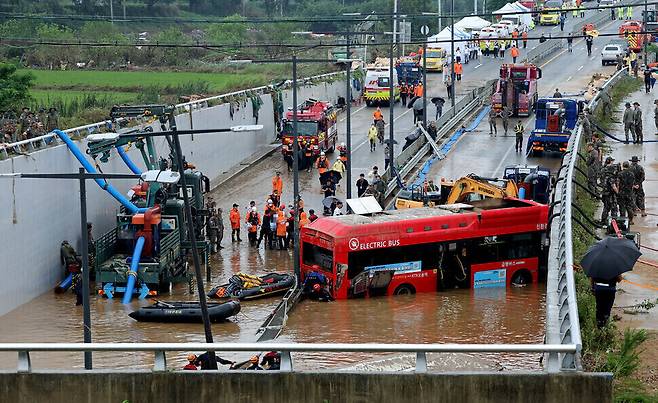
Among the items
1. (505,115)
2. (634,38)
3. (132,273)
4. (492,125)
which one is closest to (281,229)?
(132,273)

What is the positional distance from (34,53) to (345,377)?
76.9 metres

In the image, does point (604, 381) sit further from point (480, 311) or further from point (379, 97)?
point (379, 97)

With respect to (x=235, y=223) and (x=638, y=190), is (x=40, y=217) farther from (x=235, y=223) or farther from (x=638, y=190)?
(x=638, y=190)

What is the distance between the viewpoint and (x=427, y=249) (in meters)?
31.5

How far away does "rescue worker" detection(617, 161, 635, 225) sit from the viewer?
2827cm

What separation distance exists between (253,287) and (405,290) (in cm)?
404

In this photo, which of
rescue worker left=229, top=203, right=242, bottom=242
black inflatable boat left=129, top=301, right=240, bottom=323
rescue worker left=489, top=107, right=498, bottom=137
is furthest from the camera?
rescue worker left=489, top=107, right=498, bottom=137

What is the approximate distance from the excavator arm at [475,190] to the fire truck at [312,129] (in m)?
17.5

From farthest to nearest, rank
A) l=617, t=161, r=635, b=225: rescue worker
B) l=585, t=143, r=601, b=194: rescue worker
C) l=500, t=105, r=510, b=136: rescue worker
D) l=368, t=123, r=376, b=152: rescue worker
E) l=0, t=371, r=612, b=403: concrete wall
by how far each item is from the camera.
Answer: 1. l=500, t=105, r=510, b=136: rescue worker
2. l=368, t=123, r=376, b=152: rescue worker
3. l=585, t=143, r=601, b=194: rescue worker
4. l=617, t=161, r=635, b=225: rescue worker
5. l=0, t=371, r=612, b=403: concrete wall

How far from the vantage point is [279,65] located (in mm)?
93125

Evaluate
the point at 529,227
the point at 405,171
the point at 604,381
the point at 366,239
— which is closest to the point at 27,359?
the point at 604,381

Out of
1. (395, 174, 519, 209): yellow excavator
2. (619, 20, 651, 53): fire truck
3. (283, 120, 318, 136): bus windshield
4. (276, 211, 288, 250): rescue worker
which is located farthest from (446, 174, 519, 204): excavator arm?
(619, 20, 651, 53): fire truck

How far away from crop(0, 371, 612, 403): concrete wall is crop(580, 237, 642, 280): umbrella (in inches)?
169

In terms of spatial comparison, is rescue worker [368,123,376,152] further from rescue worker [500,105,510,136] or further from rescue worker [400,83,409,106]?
rescue worker [400,83,409,106]
